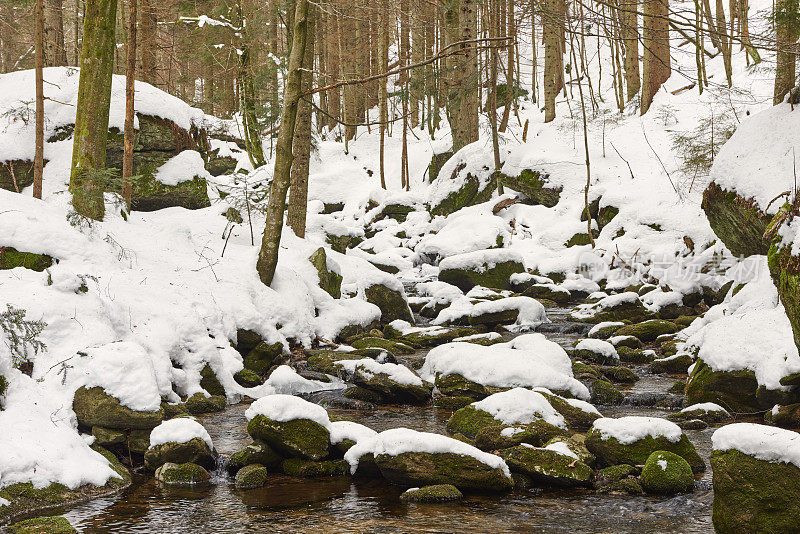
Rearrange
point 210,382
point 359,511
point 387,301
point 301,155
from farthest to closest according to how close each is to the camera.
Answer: point 387,301, point 301,155, point 210,382, point 359,511

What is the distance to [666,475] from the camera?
5301 mm

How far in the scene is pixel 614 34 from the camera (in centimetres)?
378

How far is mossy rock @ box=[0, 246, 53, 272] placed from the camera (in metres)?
7.73

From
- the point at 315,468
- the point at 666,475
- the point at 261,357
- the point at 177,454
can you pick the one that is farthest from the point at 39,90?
the point at 666,475

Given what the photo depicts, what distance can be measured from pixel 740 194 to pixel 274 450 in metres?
7.88

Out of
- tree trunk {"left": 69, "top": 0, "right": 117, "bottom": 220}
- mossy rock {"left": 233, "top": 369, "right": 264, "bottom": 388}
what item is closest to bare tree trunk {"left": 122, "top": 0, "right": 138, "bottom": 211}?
tree trunk {"left": 69, "top": 0, "right": 117, "bottom": 220}

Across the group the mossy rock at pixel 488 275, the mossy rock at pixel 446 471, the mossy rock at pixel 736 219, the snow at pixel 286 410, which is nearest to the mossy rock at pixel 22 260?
the snow at pixel 286 410

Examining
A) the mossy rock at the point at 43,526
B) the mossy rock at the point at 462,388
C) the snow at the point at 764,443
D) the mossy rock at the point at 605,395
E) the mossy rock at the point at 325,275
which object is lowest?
the mossy rock at the point at 605,395

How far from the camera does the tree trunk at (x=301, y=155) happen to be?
12.4 m

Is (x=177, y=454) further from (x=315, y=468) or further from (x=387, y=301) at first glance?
(x=387, y=301)

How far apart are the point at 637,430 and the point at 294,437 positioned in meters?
3.25

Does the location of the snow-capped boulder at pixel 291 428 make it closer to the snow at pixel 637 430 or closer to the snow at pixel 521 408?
the snow at pixel 521 408

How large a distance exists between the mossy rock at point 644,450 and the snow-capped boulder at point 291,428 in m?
2.67

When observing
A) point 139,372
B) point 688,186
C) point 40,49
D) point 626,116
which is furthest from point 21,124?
point 626,116
